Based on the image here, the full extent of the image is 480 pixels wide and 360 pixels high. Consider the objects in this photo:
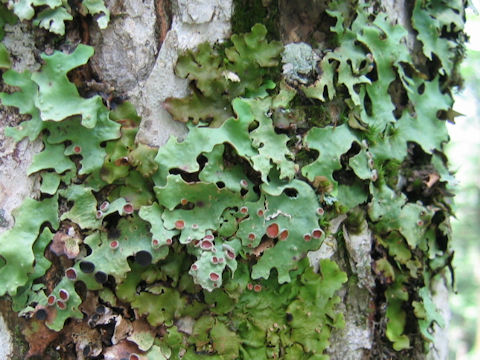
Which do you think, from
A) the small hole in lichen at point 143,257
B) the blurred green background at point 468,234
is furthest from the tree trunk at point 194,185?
the blurred green background at point 468,234

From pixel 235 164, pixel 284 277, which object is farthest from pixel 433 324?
pixel 235 164

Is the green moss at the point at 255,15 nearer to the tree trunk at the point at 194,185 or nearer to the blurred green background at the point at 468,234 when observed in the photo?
the tree trunk at the point at 194,185

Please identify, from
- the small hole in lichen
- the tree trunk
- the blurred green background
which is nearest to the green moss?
the tree trunk

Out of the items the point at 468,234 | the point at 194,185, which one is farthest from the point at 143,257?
the point at 468,234

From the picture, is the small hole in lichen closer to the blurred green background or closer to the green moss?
the green moss

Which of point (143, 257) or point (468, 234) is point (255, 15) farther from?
point (468, 234)

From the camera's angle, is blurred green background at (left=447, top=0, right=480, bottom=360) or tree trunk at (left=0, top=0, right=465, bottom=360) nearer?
tree trunk at (left=0, top=0, right=465, bottom=360)

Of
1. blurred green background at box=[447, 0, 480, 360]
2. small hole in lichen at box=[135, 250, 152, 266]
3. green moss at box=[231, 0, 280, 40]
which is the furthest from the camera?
blurred green background at box=[447, 0, 480, 360]

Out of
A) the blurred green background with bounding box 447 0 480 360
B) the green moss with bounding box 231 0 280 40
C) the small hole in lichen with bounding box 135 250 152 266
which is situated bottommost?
the blurred green background with bounding box 447 0 480 360
